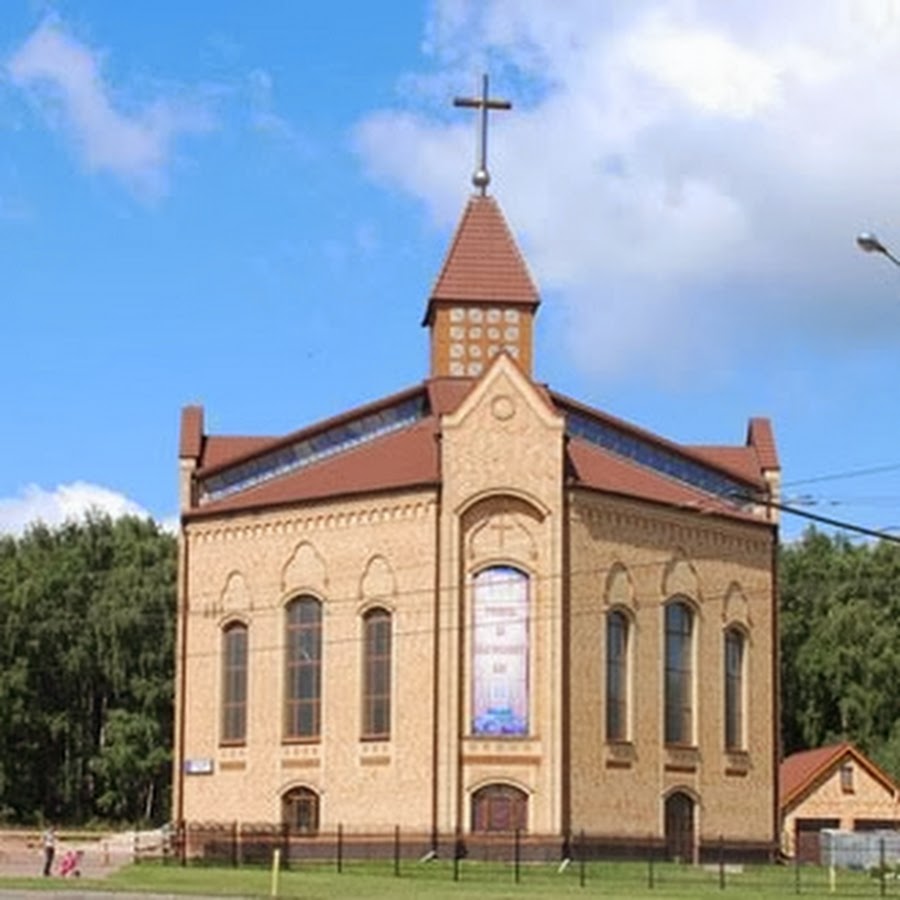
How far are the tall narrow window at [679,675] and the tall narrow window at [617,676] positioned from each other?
5.70ft

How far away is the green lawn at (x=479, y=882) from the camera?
41.3 meters

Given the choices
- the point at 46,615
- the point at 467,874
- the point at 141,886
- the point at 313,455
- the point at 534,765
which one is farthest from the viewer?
the point at 46,615

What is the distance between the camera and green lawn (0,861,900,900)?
41344 millimetres

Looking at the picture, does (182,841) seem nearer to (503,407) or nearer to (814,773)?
(503,407)

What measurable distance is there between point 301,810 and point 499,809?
6218mm

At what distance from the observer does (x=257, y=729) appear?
Answer: 5859 cm

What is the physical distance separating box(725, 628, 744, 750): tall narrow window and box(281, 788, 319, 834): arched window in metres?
12.3

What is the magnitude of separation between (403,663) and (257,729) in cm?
540

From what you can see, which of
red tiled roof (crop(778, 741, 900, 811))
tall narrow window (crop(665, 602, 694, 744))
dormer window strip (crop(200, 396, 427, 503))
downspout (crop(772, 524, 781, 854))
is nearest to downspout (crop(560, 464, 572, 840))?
tall narrow window (crop(665, 602, 694, 744))

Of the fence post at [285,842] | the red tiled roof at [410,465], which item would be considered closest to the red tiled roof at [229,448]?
the red tiled roof at [410,465]

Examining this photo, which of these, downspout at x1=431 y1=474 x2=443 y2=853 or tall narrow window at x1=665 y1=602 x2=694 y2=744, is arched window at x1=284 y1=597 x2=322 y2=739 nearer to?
downspout at x1=431 y1=474 x2=443 y2=853

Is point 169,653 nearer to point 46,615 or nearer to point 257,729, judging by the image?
point 46,615

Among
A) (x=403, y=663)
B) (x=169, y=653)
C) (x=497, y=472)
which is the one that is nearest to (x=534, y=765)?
(x=403, y=663)

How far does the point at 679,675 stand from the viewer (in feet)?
194
